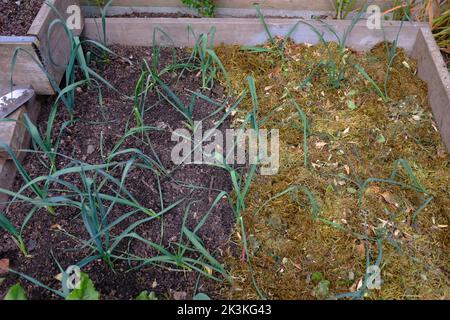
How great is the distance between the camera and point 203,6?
233cm

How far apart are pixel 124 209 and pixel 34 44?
0.84 metres

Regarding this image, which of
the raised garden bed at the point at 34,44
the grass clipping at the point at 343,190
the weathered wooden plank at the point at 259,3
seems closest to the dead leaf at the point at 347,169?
the grass clipping at the point at 343,190

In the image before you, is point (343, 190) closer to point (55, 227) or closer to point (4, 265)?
point (55, 227)

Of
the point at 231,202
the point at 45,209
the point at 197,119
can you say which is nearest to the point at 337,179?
the point at 231,202

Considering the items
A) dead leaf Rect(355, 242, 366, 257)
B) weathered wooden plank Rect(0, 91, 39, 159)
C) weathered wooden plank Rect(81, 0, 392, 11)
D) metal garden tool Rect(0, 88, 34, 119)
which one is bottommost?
dead leaf Rect(355, 242, 366, 257)

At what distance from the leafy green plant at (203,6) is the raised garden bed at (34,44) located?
0.66m

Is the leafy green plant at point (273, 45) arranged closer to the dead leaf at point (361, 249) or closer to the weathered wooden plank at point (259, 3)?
the weathered wooden plank at point (259, 3)

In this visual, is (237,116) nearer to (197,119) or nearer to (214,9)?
(197,119)

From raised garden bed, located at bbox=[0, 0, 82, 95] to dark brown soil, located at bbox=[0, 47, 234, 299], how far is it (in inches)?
7.5

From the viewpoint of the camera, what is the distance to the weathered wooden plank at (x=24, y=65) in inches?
70.9

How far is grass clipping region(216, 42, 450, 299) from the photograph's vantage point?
1.61m

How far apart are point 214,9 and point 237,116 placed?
2.46ft

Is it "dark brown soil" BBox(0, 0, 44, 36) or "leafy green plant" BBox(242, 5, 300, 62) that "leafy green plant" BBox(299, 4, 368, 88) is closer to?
"leafy green plant" BBox(242, 5, 300, 62)

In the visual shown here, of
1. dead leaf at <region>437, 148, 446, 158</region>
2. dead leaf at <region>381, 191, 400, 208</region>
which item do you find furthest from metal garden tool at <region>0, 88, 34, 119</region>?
dead leaf at <region>437, 148, 446, 158</region>
